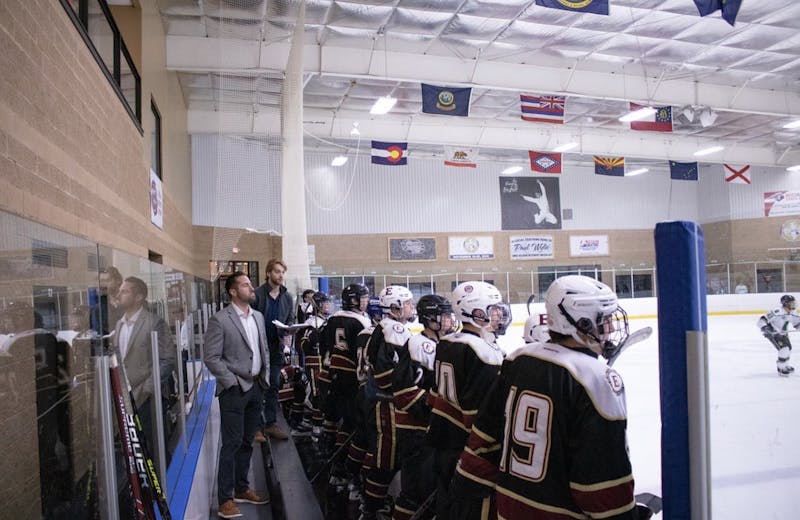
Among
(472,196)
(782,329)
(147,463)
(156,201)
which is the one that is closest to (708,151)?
(472,196)

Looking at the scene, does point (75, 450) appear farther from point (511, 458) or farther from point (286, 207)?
point (286, 207)

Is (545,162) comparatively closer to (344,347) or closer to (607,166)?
(607,166)

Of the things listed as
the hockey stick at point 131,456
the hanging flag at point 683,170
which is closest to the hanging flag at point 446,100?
the hockey stick at point 131,456

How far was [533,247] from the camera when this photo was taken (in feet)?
73.1

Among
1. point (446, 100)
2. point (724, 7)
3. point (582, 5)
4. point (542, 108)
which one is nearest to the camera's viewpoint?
point (724, 7)

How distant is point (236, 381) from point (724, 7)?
503cm

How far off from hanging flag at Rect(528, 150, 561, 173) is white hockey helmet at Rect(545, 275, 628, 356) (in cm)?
1422

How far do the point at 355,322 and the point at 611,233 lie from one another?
20.5m

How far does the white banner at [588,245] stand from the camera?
22641 millimetres

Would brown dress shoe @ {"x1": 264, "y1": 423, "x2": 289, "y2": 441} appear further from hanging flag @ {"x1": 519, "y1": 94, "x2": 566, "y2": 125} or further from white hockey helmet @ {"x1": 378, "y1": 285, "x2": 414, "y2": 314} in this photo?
hanging flag @ {"x1": 519, "y1": 94, "x2": 566, "y2": 125}

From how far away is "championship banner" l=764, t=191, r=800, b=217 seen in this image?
19.4 metres

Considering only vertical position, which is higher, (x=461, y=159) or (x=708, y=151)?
(x=708, y=151)

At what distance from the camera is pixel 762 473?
Answer: 428cm

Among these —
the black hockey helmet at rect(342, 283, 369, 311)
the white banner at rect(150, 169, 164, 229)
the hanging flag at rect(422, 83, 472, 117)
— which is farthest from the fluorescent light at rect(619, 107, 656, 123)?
the black hockey helmet at rect(342, 283, 369, 311)
